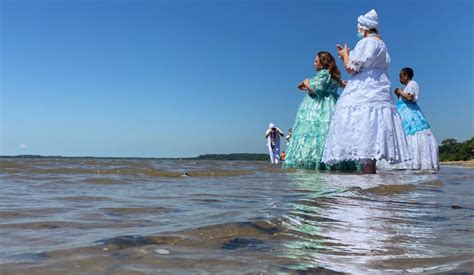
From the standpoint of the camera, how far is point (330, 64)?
284 inches

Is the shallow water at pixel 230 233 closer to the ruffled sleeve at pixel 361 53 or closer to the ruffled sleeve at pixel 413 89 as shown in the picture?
the ruffled sleeve at pixel 361 53

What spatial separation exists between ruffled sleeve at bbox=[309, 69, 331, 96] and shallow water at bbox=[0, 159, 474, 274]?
4.10m

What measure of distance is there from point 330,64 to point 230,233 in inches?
226

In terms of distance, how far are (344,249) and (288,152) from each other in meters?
6.07

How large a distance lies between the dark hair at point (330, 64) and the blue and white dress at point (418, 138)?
1.80 meters

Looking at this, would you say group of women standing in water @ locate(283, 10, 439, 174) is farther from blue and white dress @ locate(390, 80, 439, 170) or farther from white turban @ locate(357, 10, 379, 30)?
blue and white dress @ locate(390, 80, 439, 170)

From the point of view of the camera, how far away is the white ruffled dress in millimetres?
5715

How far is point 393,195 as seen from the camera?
359cm

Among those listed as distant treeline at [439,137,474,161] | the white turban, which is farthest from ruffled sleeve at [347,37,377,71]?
distant treeline at [439,137,474,161]

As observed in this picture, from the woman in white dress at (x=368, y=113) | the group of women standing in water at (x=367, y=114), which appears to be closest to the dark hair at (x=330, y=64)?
the group of women standing in water at (x=367, y=114)

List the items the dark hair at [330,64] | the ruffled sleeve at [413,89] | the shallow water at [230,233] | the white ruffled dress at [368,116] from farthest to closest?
1. the ruffled sleeve at [413,89]
2. the dark hair at [330,64]
3. the white ruffled dress at [368,116]
4. the shallow water at [230,233]

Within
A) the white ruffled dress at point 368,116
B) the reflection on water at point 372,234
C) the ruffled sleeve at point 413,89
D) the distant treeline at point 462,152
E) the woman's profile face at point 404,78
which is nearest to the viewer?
the reflection on water at point 372,234

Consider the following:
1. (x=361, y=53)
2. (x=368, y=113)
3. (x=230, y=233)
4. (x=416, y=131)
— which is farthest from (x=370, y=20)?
(x=230, y=233)

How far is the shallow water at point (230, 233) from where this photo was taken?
4.46ft
